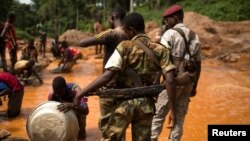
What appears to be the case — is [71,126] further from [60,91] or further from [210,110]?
[210,110]

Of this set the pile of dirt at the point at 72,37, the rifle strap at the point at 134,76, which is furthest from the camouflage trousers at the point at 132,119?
the pile of dirt at the point at 72,37

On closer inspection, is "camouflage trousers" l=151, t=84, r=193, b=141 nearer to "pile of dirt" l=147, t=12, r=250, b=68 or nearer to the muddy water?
the muddy water

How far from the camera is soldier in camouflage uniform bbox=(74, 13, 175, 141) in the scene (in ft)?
11.6

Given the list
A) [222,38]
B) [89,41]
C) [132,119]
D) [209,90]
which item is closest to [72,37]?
[222,38]

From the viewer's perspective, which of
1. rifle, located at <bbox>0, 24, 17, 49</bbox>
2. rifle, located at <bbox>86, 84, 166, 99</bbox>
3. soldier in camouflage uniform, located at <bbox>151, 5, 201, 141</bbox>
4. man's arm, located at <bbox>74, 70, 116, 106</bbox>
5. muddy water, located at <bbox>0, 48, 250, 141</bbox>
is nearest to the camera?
man's arm, located at <bbox>74, 70, 116, 106</bbox>

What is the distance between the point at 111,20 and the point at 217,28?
54.5 ft

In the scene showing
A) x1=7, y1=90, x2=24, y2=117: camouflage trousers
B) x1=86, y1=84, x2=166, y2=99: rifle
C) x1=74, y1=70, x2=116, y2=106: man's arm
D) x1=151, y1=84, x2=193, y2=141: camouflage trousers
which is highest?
x1=74, y1=70, x2=116, y2=106: man's arm

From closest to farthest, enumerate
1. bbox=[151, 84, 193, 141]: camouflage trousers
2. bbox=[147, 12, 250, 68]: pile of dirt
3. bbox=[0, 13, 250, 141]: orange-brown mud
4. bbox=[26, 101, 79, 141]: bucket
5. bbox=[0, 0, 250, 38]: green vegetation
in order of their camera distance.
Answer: bbox=[26, 101, 79, 141]: bucket → bbox=[151, 84, 193, 141]: camouflage trousers → bbox=[0, 13, 250, 141]: orange-brown mud → bbox=[147, 12, 250, 68]: pile of dirt → bbox=[0, 0, 250, 38]: green vegetation

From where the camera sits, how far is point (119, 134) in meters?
3.65

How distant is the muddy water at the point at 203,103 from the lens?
6.72 meters

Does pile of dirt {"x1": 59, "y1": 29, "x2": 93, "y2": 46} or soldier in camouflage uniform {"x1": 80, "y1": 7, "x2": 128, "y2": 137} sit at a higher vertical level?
soldier in camouflage uniform {"x1": 80, "y1": 7, "x2": 128, "y2": 137}

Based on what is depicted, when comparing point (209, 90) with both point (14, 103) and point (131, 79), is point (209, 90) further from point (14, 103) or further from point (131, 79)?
point (131, 79)

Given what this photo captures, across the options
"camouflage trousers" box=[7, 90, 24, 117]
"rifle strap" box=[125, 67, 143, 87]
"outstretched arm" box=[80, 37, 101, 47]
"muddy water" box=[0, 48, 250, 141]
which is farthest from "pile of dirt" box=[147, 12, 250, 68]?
"rifle strap" box=[125, 67, 143, 87]

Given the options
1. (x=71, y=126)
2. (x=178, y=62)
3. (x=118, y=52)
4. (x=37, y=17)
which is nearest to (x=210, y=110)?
(x=178, y=62)
